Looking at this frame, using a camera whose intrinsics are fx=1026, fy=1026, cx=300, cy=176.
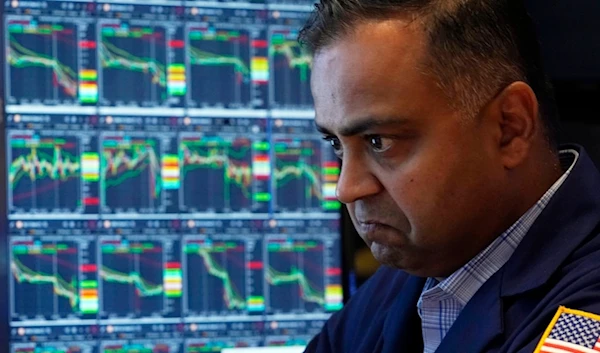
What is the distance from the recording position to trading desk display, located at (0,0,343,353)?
1.91 meters

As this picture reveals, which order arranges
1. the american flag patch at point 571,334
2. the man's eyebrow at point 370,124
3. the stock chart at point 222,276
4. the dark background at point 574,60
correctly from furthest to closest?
the dark background at point 574,60
the stock chart at point 222,276
the man's eyebrow at point 370,124
the american flag patch at point 571,334

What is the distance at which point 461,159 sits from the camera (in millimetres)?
1327

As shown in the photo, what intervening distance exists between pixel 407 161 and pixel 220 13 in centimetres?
84

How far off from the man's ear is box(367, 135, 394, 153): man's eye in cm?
16

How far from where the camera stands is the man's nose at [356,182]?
1326mm

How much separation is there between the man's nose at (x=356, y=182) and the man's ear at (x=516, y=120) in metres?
0.18

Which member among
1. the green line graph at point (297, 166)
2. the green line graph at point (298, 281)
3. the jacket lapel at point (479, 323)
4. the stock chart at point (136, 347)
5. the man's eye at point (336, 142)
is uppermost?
the man's eye at point (336, 142)

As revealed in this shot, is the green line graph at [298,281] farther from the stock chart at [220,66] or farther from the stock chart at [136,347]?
the stock chart at [220,66]

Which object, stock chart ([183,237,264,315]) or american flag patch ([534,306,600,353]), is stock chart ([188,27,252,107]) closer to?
stock chart ([183,237,264,315])

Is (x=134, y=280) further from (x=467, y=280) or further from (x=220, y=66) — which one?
(x=467, y=280)

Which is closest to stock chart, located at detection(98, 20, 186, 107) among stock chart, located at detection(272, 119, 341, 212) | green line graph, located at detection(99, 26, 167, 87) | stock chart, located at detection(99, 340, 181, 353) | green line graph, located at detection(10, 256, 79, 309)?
green line graph, located at detection(99, 26, 167, 87)

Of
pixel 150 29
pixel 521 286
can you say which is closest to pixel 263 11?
pixel 150 29

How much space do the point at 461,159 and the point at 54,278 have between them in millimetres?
907

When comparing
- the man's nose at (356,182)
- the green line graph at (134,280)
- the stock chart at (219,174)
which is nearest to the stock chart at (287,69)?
the stock chart at (219,174)
